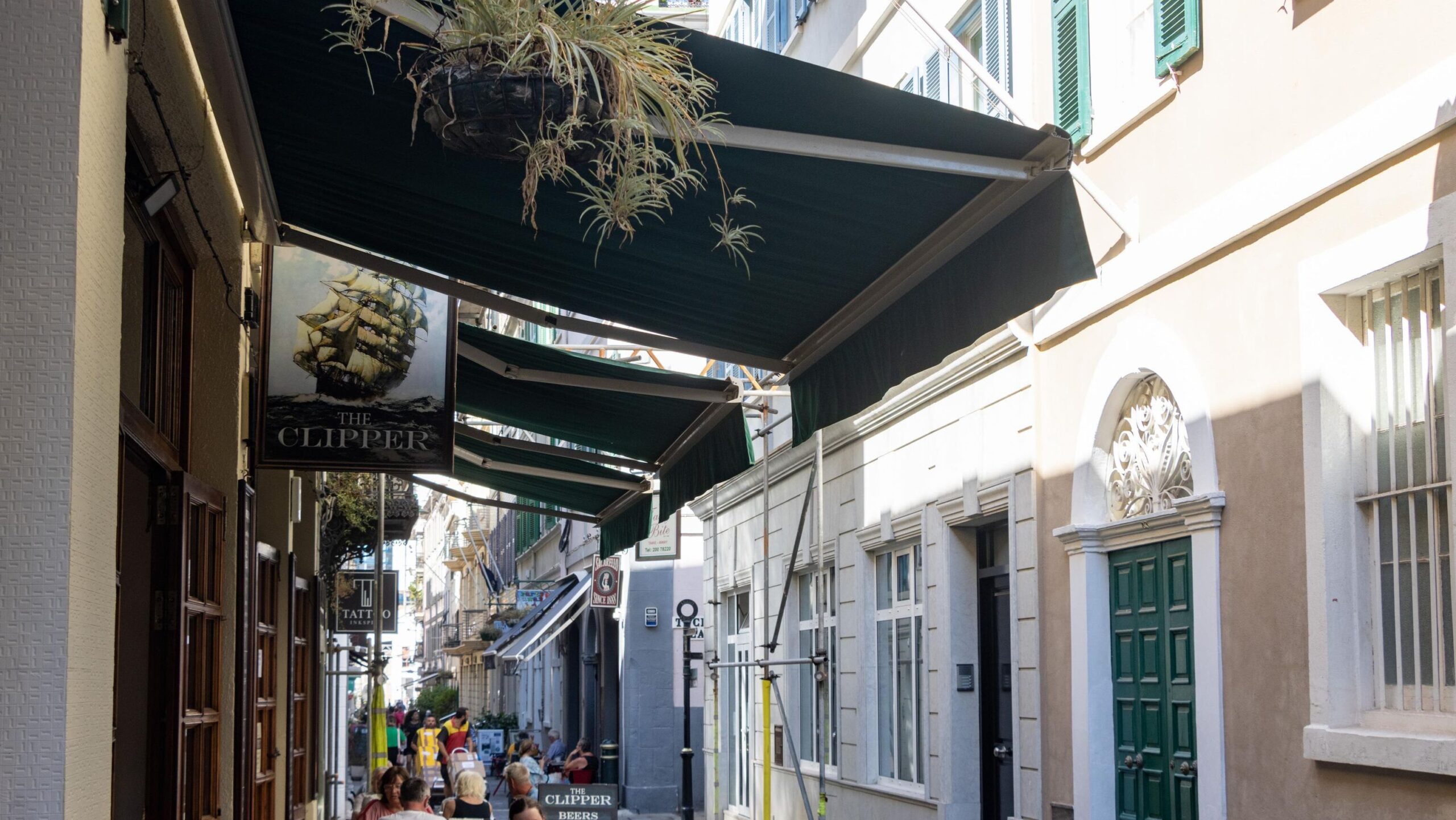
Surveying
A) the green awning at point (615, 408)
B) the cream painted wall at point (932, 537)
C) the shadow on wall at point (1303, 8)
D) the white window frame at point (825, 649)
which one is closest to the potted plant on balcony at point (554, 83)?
the shadow on wall at point (1303, 8)

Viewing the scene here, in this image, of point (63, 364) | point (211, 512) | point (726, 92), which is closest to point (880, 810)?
point (211, 512)

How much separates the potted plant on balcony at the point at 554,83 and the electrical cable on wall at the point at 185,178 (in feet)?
2.74

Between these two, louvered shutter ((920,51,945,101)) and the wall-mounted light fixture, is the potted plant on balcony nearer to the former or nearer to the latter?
the wall-mounted light fixture

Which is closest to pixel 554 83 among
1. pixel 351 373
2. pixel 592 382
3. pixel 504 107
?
pixel 504 107

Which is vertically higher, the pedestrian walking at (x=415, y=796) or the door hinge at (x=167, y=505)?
the door hinge at (x=167, y=505)

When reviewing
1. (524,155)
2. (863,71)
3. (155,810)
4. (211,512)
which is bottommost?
(155,810)

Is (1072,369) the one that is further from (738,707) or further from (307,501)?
(738,707)

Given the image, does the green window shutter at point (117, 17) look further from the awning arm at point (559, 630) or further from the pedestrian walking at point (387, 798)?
the awning arm at point (559, 630)

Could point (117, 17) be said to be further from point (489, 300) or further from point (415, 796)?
point (415, 796)

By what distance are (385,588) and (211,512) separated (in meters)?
12.7

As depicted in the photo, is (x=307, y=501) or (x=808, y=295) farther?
(x=307, y=501)

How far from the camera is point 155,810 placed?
20.0 ft

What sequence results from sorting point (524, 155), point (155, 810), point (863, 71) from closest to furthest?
point (524, 155), point (155, 810), point (863, 71)

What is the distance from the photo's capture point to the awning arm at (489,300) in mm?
7465
